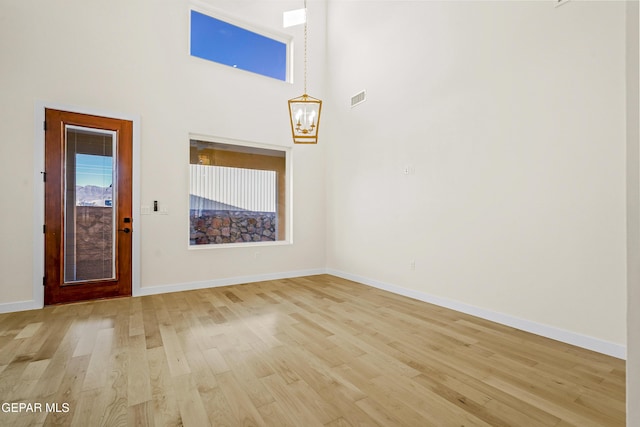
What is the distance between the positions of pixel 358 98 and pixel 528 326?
4176 mm

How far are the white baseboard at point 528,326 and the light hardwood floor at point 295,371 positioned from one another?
0.11 metres

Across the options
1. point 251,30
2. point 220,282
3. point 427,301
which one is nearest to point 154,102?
point 251,30

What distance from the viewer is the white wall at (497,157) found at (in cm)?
260

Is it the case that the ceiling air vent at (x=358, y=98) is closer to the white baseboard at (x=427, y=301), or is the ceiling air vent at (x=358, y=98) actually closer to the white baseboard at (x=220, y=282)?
the white baseboard at (x=427, y=301)

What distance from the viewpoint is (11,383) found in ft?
6.61

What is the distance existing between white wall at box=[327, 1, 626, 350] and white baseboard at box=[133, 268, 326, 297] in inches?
44.4

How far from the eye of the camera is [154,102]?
443 centimetres

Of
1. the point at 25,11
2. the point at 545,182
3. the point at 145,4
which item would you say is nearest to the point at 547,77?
the point at 545,182

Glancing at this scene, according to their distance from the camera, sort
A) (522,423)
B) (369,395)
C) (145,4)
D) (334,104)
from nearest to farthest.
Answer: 1. (522,423)
2. (369,395)
3. (145,4)
4. (334,104)

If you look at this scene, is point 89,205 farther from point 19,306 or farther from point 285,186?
point 285,186

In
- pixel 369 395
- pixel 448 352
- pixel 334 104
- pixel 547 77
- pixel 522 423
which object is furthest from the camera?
pixel 334 104

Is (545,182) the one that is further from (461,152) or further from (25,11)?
(25,11)

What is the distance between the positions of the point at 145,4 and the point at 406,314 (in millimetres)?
5665

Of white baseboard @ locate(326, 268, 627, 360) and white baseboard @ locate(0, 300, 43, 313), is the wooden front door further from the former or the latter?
white baseboard @ locate(326, 268, 627, 360)
